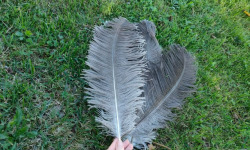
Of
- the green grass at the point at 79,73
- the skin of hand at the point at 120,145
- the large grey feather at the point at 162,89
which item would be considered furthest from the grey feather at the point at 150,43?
the skin of hand at the point at 120,145

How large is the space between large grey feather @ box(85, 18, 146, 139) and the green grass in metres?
0.17

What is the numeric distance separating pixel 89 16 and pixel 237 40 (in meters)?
2.20

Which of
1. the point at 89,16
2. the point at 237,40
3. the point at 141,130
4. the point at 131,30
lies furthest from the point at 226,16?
the point at 141,130

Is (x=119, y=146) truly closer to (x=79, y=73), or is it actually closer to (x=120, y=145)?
(x=120, y=145)

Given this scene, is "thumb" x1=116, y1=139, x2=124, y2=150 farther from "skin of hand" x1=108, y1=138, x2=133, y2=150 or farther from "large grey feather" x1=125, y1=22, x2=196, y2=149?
"large grey feather" x1=125, y1=22, x2=196, y2=149

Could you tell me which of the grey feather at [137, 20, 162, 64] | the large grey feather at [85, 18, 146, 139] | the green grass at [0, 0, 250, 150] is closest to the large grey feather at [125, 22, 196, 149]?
the grey feather at [137, 20, 162, 64]

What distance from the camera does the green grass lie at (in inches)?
74.4

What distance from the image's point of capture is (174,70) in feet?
7.39

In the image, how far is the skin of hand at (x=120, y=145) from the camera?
1764 millimetres

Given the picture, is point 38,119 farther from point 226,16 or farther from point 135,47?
point 226,16

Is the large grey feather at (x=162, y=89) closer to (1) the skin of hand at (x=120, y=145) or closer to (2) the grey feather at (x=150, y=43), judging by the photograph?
(2) the grey feather at (x=150, y=43)

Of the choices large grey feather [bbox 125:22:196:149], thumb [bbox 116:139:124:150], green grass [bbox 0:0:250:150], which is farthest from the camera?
large grey feather [bbox 125:22:196:149]

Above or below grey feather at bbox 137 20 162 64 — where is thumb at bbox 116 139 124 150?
below

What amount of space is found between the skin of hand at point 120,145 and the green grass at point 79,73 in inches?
6.9
